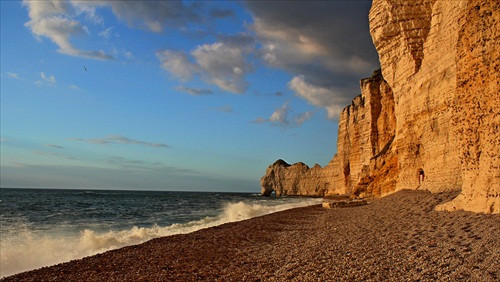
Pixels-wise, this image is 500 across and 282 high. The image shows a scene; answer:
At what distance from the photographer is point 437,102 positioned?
17.4m

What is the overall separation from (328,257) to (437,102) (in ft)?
43.7

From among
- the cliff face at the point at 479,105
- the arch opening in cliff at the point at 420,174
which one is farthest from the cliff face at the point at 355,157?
the cliff face at the point at 479,105

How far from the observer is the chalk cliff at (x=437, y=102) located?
980 centimetres

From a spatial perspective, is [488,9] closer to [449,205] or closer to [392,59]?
[449,205]

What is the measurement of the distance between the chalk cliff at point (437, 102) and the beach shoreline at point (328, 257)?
1.91 m

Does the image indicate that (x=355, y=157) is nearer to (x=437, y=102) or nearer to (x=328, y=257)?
(x=437, y=102)

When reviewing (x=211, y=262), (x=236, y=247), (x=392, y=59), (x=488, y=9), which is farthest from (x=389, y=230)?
(x=392, y=59)

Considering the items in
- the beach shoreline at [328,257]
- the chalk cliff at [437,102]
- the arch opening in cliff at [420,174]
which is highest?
the chalk cliff at [437,102]

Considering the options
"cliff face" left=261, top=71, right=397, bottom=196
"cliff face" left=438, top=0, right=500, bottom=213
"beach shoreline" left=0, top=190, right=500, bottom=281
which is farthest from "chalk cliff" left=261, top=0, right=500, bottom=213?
"beach shoreline" left=0, top=190, right=500, bottom=281

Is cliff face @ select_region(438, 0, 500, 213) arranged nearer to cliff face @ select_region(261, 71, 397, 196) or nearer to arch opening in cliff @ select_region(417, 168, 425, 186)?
arch opening in cliff @ select_region(417, 168, 425, 186)

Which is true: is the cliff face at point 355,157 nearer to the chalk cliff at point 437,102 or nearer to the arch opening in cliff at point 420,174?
the chalk cliff at point 437,102

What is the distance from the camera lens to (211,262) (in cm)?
A: 776

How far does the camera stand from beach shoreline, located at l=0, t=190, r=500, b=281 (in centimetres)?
584

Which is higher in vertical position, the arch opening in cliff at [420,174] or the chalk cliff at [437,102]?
the chalk cliff at [437,102]
